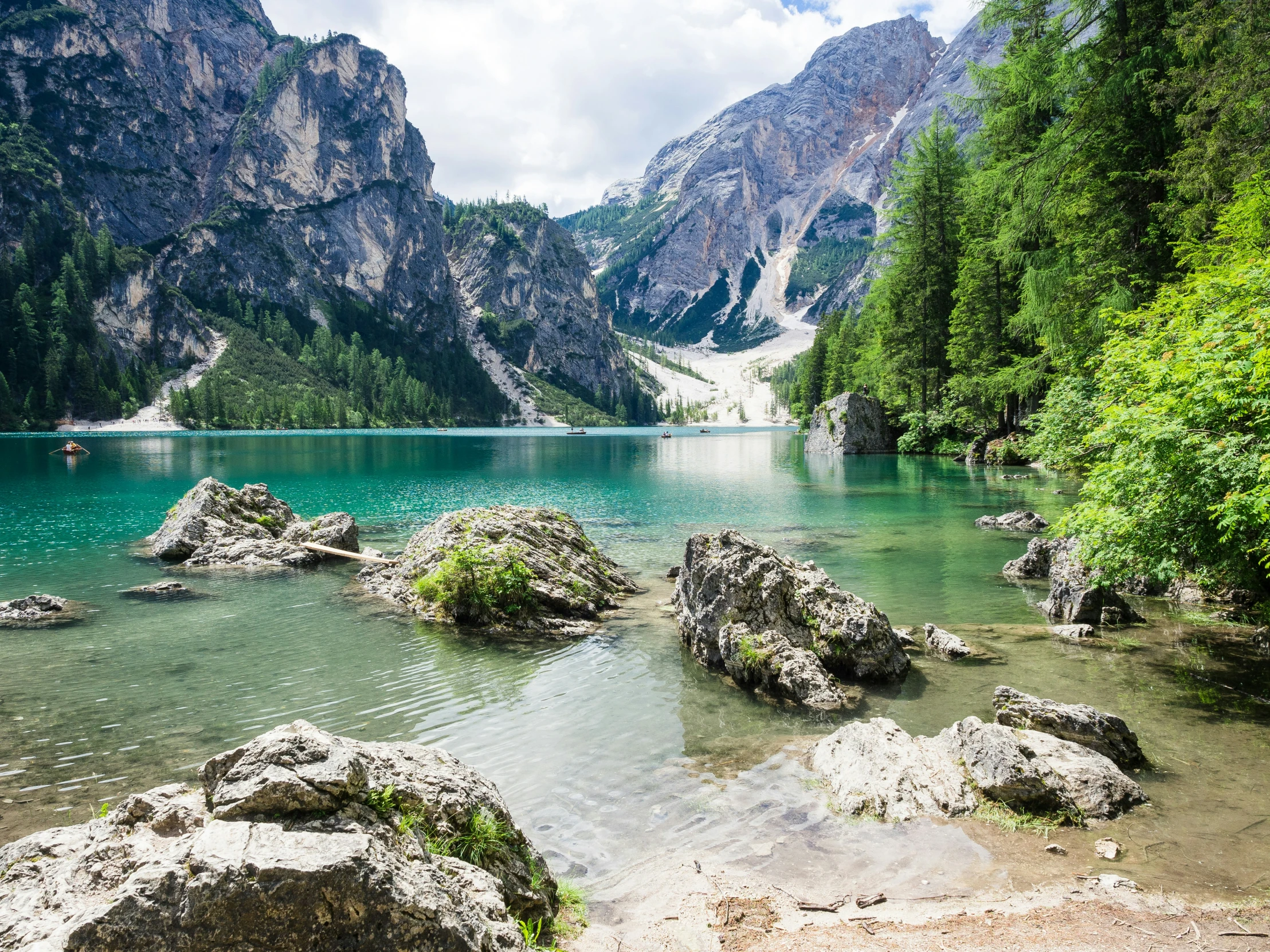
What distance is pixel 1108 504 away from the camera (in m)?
10.6

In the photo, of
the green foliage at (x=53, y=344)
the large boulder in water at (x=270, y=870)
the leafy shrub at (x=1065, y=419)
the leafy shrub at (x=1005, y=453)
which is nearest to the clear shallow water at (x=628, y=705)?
the large boulder in water at (x=270, y=870)

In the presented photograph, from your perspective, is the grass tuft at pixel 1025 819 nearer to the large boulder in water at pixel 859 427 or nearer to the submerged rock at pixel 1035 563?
the submerged rock at pixel 1035 563

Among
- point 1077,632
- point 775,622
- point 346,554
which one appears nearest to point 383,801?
point 775,622

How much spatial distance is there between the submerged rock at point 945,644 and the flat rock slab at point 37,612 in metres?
18.6

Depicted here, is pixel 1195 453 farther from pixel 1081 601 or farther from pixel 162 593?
pixel 162 593

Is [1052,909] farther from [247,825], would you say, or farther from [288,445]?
[288,445]

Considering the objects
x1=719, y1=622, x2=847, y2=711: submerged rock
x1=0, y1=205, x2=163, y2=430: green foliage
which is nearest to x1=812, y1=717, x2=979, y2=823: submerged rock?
x1=719, y1=622, x2=847, y2=711: submerged rock

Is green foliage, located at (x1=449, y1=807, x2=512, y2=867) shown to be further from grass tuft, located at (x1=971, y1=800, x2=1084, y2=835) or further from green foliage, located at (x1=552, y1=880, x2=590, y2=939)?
grass tuft, located at (x1=971, y1=800, x2=1084, y2=835)

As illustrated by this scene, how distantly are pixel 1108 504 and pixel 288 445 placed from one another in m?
108

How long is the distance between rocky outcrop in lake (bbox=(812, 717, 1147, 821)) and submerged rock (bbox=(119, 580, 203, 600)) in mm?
17129

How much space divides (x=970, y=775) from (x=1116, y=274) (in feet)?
80.5

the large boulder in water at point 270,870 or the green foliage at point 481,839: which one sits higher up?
the large boulder in water at point 270,870

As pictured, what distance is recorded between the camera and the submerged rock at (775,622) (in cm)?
1119

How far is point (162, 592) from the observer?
1770 cm
